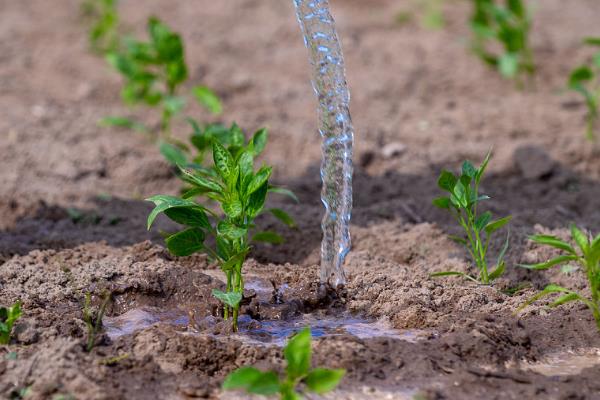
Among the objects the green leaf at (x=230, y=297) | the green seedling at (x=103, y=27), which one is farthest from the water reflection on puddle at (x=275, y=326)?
the green seedling at (x=103, y=27)

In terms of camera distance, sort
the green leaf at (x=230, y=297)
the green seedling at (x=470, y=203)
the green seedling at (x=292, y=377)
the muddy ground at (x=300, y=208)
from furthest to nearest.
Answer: the green seedling at (x=470, y=203), the green leaf at (x=230, y=297), the muddy ground at (x=300, y=208), the green seedling at (x=292, y=377)

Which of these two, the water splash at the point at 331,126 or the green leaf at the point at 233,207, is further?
the water splash at the point at 331,126

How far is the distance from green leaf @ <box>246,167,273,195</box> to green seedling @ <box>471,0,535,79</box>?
3.26 m

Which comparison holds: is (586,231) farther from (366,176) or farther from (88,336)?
(88,336)

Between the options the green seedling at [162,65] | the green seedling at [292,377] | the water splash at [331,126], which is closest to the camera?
the green seedling at [292,377]

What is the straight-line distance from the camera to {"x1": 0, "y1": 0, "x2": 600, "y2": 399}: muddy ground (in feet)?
8.76

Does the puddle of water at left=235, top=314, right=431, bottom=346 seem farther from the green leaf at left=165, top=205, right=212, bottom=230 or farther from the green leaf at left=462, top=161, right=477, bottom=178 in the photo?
the green leaf at left=462, top=161, right=477, bottom=178

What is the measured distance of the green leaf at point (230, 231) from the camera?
284 centimetres

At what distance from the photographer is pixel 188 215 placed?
9.79ft

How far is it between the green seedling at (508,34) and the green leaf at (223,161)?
3.25m

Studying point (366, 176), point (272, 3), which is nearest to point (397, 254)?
point (366, 176)

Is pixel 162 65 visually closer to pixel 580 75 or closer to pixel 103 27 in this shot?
pixel 103 27

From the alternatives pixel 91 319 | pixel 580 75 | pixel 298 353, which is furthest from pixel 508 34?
pixel 298 353

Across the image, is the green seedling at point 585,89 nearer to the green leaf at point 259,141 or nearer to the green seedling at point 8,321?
the green leaf at point 259,141
